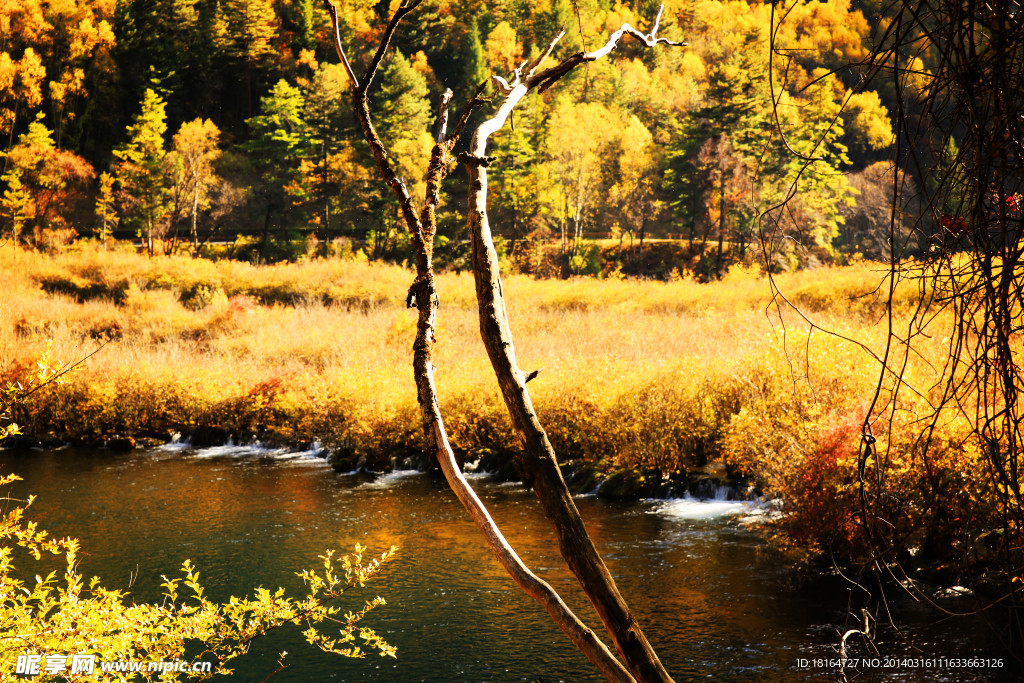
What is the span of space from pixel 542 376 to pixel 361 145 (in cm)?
3730

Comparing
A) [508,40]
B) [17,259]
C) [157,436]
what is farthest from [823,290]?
[508,40]

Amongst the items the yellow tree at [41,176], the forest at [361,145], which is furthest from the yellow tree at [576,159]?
the yellow tree at [41,176]

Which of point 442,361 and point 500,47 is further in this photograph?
point 500,47

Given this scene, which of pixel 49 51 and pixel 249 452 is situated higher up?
pixel 49 51

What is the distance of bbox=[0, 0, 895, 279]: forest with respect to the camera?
44688mm

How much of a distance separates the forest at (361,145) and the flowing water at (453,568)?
94.9 ft

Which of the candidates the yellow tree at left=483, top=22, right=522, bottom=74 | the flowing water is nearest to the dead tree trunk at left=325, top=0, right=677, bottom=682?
the flowing water

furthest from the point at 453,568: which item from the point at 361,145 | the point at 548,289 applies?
the point at 361,145

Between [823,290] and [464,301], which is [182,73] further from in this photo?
[823,290]

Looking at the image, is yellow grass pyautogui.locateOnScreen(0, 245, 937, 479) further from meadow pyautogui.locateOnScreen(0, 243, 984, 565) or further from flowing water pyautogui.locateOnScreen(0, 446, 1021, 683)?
flowing water pyautogui.locateOnScreen(0, 446, 1021, 683)

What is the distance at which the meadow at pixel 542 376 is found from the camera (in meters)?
10.1

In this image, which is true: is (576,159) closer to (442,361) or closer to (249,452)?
(442,361)

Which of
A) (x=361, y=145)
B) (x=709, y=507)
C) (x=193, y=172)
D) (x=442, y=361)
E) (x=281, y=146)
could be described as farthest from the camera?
(x=361, y=145)

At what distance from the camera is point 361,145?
49.9m
